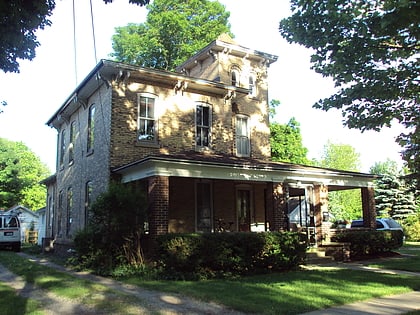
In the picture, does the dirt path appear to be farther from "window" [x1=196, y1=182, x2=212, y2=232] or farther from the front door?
the front door

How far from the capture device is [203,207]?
1656cm

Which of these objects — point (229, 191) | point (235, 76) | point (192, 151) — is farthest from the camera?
point (235, 76)

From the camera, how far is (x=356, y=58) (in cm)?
920

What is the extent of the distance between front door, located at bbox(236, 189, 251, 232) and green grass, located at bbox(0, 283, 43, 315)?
10.4m

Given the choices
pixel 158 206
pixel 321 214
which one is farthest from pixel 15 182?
pixel 321 214

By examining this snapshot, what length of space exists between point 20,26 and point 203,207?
35.4 feet

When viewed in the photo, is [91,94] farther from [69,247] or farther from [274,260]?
[274,260]

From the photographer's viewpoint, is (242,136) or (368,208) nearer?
(368,208)

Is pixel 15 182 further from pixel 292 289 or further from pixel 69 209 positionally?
pixel 292 289

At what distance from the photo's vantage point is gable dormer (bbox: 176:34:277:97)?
19.8 meters

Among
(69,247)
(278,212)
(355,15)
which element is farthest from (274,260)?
(69,247)

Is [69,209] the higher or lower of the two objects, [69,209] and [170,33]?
the lower

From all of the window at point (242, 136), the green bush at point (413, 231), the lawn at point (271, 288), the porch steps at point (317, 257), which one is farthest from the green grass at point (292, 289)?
the green bush at point (413, 231)

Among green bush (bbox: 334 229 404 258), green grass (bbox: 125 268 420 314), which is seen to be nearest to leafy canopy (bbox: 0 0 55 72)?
green grass (bbox: 125 268 420 314)
